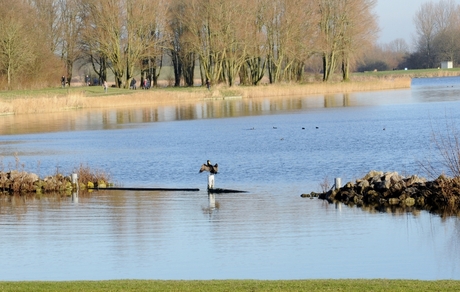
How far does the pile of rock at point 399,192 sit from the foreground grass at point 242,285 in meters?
8.87

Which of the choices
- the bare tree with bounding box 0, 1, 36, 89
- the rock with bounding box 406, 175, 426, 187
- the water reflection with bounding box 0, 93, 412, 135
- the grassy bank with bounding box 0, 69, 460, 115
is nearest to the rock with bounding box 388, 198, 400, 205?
the rock with bounding box 406, 175, 426, 187

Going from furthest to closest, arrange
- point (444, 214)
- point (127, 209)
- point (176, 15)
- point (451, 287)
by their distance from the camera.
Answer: point (176, 15) → point (127, 209) → point (444, 214) → point (451, 287)

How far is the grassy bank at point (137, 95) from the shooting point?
2547 inches

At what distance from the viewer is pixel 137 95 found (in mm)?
73500

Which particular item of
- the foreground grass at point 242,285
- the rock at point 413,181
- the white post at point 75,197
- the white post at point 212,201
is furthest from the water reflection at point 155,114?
the foreground grass at point 242,285

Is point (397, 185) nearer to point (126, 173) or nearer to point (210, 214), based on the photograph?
point (210, 214)

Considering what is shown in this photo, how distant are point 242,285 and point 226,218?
8109 mm

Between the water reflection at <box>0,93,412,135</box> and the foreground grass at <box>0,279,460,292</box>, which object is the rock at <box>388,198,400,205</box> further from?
the water reflection at <box>0,93,412,135</box>

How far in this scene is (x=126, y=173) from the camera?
95.7ft

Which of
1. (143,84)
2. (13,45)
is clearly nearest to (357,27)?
(143,84)

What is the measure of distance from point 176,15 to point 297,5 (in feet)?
42.1

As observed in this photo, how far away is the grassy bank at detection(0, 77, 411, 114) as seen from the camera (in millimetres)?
64688

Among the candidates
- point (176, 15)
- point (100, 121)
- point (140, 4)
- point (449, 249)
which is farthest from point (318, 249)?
point (176, 15)

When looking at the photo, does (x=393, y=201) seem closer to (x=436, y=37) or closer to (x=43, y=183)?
(x=43, y=183)
